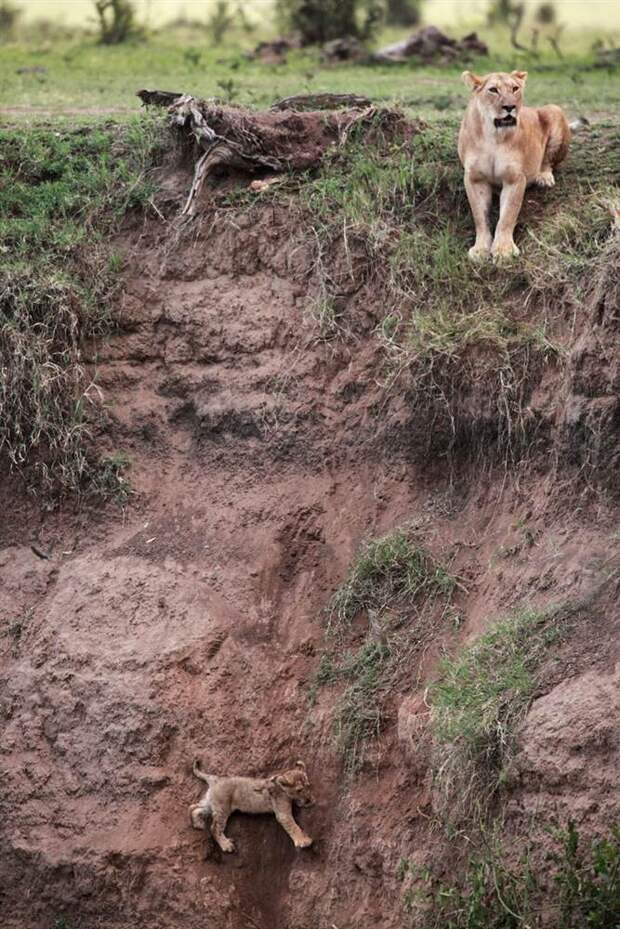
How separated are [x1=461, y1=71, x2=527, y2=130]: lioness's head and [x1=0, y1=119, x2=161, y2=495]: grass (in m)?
2.55

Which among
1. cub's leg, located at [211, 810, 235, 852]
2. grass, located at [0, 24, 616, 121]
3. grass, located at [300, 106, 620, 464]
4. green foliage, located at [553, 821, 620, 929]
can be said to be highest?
grass, located at [300, 106, 620, 464]

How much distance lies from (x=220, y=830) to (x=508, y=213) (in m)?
4.54

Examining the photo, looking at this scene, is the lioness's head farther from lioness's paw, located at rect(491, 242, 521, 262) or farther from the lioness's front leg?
lioness's paw, located at rect(491, 242, 521, 262)

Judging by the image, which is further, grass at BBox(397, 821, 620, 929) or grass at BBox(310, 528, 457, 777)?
grass at BBox(310, 528, 457, 777)

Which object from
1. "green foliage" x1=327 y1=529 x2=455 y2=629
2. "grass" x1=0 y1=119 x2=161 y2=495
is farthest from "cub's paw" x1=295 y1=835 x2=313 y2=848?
"grass" x1=0 y1=119 x2=161 y2=495

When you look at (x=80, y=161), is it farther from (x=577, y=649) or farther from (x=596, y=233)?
(x=577, y=649)

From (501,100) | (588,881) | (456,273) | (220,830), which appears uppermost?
(501,100)

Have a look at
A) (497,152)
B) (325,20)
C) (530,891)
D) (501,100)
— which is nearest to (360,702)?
(530,891)

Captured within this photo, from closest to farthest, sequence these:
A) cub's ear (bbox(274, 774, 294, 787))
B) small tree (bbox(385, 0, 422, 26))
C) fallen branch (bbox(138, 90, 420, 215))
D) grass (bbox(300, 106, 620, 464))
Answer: cub's ear (bbox(274, 774, 294, 787)) → grass (bbox(300, 106, 620, 464)) → fallen branch (bbox(138, 90, 420, 215)) → small tree (bbox(385, 0, 422, 26))

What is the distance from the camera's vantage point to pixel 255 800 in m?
9.37

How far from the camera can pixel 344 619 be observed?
396 inches

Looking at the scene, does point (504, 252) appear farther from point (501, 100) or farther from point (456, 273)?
point (501, 100)

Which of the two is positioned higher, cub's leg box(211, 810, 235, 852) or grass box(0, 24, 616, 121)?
grass box(0, 24, 616, 121)

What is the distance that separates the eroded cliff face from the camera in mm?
9047
